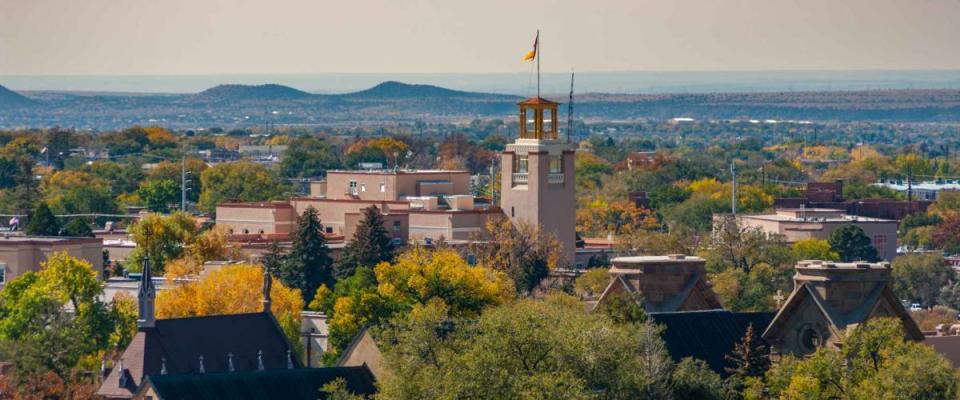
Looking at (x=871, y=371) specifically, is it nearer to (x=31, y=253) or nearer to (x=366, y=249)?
(x=366, y=249)

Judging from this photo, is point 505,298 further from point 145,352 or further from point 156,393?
point 156,393

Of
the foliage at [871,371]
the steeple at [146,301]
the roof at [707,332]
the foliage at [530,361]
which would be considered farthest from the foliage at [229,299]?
the foliage at [871,371]

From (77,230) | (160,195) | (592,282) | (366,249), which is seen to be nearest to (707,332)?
(592,282)

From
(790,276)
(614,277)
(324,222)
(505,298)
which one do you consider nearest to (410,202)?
(324,222)

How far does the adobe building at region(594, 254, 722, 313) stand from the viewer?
8006 centimetres

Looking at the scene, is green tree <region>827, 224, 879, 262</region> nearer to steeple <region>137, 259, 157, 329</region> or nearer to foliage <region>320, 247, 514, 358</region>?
foliage <region>320, 247, 514, 358</region>

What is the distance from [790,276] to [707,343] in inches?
1898

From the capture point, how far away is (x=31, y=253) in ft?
387

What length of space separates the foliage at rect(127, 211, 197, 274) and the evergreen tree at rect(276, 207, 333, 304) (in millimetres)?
8560

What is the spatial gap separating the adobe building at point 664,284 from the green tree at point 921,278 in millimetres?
61735

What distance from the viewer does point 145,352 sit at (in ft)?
256

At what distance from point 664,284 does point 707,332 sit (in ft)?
16.0

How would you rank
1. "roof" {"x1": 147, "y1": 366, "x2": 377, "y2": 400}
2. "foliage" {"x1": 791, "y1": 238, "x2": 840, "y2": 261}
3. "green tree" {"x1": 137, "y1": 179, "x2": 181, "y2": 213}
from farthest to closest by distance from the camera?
"green tree" {"x1": 137, "y1": 179, "x2": 181, "y2": 213} < "foliage" {"x1": 791, "y1": 238, "x2": 840, "y2": 261} < "roof" {"x1": 147, "y1": 366, "x2": 377, "y2": 400}

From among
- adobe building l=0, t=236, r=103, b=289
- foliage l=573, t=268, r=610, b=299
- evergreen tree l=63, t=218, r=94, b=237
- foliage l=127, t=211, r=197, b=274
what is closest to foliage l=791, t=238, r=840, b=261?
foliage l=573, t=268, r=610, b=299
